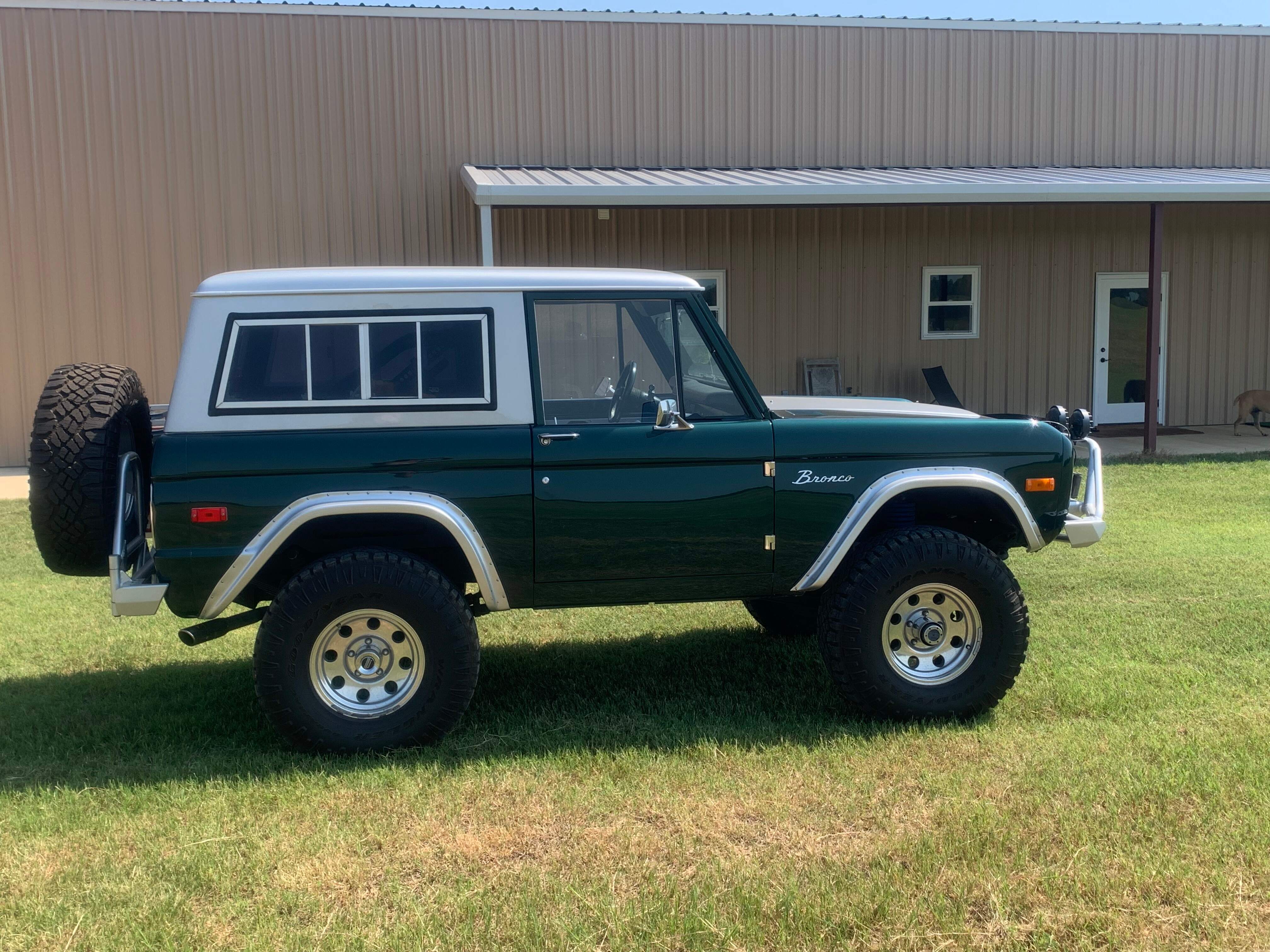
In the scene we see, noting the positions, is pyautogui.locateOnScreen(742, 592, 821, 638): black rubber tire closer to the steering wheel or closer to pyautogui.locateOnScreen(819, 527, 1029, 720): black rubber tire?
pyautogui.locateOnScreen(819, 527, 1029, 720): black rubber tire

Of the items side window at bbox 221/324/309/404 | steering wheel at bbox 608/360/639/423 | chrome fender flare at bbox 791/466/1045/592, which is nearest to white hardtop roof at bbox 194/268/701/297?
side window at bbox 221/324/309/404

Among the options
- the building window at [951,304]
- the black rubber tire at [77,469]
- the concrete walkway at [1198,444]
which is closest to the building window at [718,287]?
the building window at [951,304]

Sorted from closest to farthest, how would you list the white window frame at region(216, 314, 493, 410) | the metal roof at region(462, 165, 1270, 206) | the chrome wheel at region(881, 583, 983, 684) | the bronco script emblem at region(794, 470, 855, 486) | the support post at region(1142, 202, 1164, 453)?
the white window frame at region(216, 314, 493, 410) → the bronco script emblem at region(794, 470, 855, 486) → the chrome wheel at region(881, 583, 983, 684) → the metal roof at region(462, 165, 1270, 206) → the support post at region(1142, 202, 1164, 453)

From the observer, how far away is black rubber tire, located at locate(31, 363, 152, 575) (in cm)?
441

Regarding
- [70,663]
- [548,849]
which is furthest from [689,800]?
[70,663]

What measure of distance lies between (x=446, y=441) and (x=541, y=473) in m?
0.40

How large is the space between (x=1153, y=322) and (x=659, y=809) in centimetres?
1152

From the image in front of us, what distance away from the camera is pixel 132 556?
4.62m

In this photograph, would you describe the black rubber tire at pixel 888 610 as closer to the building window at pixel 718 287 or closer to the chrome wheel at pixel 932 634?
the chrome wheel at pixel 932 634

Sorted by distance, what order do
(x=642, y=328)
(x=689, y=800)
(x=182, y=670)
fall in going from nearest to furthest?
(x=689, y=800) < (x=642, y=328) < (x=182, y=670)

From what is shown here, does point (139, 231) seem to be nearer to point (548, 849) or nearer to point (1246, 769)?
point (548, 849)

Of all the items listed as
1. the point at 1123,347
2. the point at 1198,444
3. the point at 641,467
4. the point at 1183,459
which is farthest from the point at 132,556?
the point at 1123,347

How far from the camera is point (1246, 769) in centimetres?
421

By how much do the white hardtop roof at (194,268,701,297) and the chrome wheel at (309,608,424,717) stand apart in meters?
1.30
